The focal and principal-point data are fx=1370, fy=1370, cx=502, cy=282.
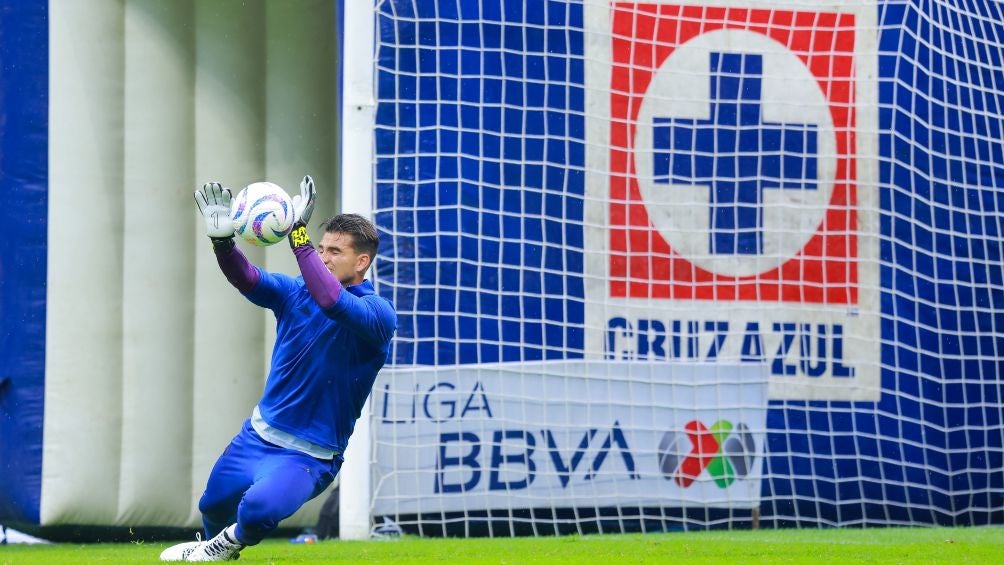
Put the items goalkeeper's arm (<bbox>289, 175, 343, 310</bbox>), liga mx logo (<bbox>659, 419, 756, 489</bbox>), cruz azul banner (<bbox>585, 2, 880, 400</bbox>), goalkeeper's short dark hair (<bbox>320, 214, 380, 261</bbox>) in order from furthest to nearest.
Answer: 1. cruz azul banner (<bbox>585, 2, 880, 400</bbox>)
2. liga mx logo (<bbox>659, 419, 756, 489</bbox>)
3. goalkeeper's short dark hair (<bbox>320, 214, 380, 261</bbox>)
4. goalkeeper's arm (<bbox>289, 175, 343, 310</bbox>)

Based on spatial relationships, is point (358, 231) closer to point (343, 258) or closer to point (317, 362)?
point (343, 258)

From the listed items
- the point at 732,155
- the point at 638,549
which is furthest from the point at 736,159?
the point at 638,549

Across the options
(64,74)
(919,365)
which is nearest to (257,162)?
(64,74)

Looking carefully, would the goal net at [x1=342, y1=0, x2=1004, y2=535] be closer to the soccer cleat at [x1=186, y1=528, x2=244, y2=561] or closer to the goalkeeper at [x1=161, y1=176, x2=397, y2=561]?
the goalkeeper at [x1=161, y1=176, x2=397, y2=561]

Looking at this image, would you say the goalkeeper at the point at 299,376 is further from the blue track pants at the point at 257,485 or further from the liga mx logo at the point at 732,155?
the liga mx logo at the point at 732,155

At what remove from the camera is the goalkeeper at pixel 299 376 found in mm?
4754

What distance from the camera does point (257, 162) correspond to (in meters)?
7.85

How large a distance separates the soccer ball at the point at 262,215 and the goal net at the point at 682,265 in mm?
2450

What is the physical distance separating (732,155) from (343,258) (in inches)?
132

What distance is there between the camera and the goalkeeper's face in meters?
5.15

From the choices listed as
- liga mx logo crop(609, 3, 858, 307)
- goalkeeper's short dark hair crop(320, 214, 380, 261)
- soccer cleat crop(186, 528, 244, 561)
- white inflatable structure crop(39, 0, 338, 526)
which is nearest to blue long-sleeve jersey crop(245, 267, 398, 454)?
goalkeeper's short dark hair crop(320, 214, 380, 261)

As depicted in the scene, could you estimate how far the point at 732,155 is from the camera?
25.7ft

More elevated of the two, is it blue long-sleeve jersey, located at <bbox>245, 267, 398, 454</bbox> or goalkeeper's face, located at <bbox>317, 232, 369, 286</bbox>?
goalkeeper's face, located at <bbox>317, 232, 369, 286</bbox>

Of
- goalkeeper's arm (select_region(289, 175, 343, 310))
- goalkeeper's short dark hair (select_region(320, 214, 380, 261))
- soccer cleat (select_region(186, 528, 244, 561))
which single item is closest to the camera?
goalkeeper's arm (select_region(289, 175, 343, 310))
